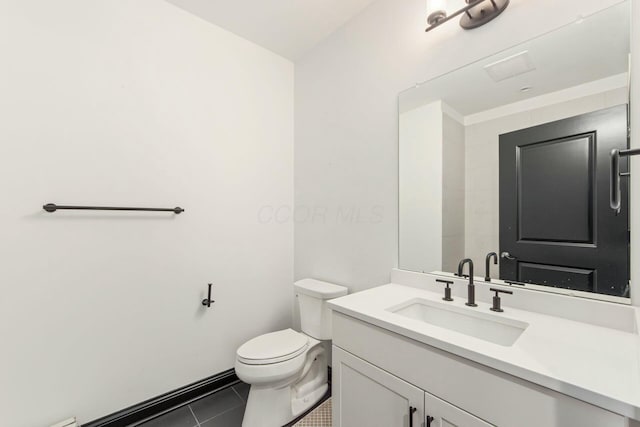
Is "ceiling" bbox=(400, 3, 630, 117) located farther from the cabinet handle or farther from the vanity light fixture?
the cabinet handle

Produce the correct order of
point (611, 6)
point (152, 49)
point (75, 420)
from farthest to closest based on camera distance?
1. point (152, 49)
2. point (75, 420)
3. point (611, 6)

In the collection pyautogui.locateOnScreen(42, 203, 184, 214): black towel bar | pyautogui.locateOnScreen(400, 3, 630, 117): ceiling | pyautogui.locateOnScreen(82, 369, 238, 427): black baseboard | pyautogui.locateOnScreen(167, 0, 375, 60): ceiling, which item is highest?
pyautogui.locateOnScreen(167, 0, 375, 60): ceiling

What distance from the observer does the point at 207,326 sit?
6.08ft

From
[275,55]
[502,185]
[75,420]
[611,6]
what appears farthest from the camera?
[275,55]

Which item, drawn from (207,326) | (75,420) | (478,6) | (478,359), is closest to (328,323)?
(207,326)

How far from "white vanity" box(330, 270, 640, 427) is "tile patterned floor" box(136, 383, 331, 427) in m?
0.47

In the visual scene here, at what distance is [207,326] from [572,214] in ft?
6.82

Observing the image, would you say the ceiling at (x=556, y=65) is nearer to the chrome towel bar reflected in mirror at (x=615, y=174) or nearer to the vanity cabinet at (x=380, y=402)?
the chrome towel bar reflected in mirror at (x=615, y=174)

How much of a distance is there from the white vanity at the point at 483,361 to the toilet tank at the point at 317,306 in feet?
1.50

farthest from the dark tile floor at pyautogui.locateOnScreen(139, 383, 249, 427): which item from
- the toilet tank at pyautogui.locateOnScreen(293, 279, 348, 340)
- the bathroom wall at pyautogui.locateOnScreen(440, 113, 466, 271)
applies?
the bathroom wall at pyautogui.locateOnScreen(440, 113, 466, 271)

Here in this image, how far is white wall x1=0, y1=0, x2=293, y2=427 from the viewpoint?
1294 mm

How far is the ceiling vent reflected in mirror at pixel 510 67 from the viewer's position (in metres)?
1.14

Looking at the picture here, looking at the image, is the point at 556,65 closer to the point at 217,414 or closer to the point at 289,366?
the point at 289,366

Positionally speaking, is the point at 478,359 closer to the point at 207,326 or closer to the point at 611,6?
the point at 611,6
